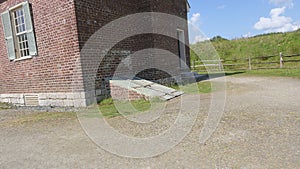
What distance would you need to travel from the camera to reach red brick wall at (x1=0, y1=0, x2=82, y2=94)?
6207 millimetres

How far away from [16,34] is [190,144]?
24.6 ft

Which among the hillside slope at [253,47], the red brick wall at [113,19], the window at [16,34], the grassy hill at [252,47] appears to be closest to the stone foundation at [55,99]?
the red brick wall at [113,19]

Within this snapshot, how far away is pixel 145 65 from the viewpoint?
878 centimetres

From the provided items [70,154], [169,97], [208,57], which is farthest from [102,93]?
[208,57]

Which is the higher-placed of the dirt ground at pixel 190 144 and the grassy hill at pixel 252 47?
the grassy hill at pixel 252 47

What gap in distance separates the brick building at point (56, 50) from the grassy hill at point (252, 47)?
11.7 m

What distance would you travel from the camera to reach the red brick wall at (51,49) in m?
→ 6.21

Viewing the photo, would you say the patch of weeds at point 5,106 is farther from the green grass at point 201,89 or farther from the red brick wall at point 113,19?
the green grass at point 201,89

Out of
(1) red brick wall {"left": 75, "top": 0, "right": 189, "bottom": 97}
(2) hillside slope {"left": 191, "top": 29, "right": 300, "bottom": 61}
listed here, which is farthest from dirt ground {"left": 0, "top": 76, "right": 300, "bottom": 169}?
(2) hillside slope {"left": 191, "top": 29, "right": 300, "bottom": 61}

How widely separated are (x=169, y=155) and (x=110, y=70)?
5069 millimetres

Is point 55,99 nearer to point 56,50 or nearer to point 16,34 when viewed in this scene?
point 56,50

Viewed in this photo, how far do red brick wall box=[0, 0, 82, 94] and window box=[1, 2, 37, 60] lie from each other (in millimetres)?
238

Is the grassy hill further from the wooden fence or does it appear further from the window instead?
the window

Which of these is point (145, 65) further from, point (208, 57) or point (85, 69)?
point (208, 57)
